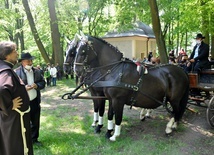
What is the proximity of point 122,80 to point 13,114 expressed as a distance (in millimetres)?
2757

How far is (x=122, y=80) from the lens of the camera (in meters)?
5.49

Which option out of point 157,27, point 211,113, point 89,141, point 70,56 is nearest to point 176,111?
point 211,113

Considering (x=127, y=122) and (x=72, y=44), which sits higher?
(x=72, y=44)

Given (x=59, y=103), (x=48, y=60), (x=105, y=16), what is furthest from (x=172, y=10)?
(x=59, y=103)

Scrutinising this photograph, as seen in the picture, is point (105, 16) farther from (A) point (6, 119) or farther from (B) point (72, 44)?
(A) point (6, 119)

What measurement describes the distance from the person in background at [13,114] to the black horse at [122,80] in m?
2.27

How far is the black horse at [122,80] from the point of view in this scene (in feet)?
18.0

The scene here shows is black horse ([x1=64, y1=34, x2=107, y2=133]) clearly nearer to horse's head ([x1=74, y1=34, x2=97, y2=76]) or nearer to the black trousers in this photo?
horse's head ([x1=74, y1=34, x2=97, y2=76])

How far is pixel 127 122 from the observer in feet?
23.3

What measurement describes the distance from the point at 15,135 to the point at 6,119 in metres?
0.25

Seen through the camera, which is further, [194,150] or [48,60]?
[48,60]

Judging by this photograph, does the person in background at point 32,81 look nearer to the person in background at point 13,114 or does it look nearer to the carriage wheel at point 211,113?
the person in background at point 13,114

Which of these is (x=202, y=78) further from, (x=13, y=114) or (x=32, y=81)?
(x=13, y=114)

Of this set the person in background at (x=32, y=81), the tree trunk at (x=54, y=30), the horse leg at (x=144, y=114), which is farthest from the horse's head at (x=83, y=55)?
the tree trunk at (x=54, y=30)
